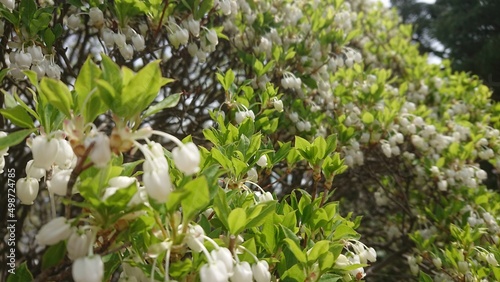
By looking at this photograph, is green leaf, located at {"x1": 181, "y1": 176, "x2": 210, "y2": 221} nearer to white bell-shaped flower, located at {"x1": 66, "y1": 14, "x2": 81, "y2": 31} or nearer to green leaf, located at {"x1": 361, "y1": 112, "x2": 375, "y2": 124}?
white bell-shaped flower, located at {"x1": 66, "y1": 14, "x2": 81, "y2": 31}

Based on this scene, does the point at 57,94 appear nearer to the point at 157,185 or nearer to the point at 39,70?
the point at 157,185

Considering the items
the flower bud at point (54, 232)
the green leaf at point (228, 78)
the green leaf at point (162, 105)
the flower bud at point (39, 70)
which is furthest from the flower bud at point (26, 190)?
the green leaf at point (228, 78)

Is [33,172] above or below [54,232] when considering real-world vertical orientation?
below

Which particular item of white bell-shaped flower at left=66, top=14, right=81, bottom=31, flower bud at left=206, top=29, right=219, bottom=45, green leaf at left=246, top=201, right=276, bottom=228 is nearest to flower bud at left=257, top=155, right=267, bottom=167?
green leaf at left=246, top=201, right=276, bottom=228

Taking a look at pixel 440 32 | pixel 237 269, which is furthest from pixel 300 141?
pixel 440 32

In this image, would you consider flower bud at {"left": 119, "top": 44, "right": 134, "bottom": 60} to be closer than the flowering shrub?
No

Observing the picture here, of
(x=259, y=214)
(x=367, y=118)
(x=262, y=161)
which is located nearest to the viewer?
(x=259, y=214)

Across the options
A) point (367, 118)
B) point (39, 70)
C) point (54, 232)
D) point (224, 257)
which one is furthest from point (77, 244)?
point (367, 118)

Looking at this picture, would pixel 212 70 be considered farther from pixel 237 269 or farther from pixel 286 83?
pixel 237 269
